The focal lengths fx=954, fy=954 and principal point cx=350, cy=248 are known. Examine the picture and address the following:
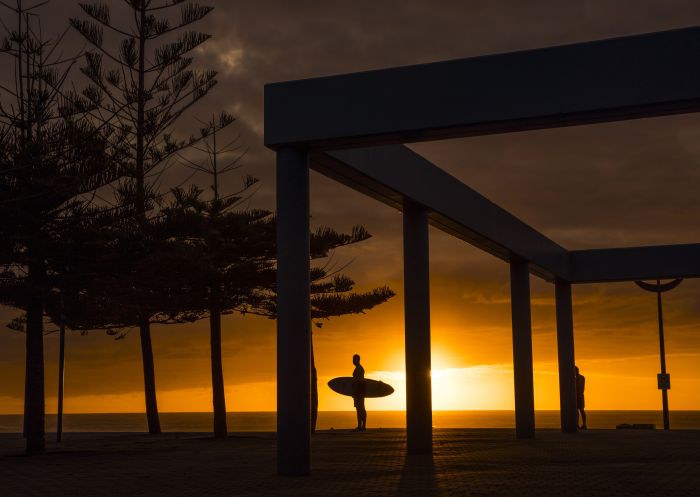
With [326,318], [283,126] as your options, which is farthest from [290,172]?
[326,318]

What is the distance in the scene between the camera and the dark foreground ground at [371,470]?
8.18 meters

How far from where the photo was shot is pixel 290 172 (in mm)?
9891

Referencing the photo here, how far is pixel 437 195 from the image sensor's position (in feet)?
43.7

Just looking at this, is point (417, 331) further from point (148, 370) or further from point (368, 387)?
point (148, 370)

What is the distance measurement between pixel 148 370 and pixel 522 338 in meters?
9.19

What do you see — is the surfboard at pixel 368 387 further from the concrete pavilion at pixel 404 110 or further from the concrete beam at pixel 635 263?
the concrete pavilion at pixel 404 110

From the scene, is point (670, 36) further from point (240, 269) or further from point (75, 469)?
point (240, 269)

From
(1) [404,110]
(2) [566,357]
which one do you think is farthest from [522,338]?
(1) [404,110]

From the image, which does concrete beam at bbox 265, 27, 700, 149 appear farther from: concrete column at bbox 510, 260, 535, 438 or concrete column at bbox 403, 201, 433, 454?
concrete column at bbox 510, 260, 535, 438

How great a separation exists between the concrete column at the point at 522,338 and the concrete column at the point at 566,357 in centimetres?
307

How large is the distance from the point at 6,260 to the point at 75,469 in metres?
4.19

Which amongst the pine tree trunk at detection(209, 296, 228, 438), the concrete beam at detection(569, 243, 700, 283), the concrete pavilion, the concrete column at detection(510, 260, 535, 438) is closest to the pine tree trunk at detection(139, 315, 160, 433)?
the pine tree trunk at detection(209, 296, 228, 438)

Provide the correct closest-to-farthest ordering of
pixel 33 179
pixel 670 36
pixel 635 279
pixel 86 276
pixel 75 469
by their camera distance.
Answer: pixel 670 36 → pixel 75 469 → pixel 33 179 → pixel 86 276 → pixel 635 279

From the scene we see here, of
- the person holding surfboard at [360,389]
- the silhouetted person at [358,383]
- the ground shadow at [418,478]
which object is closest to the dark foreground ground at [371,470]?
the ground shadow at [418,478]
